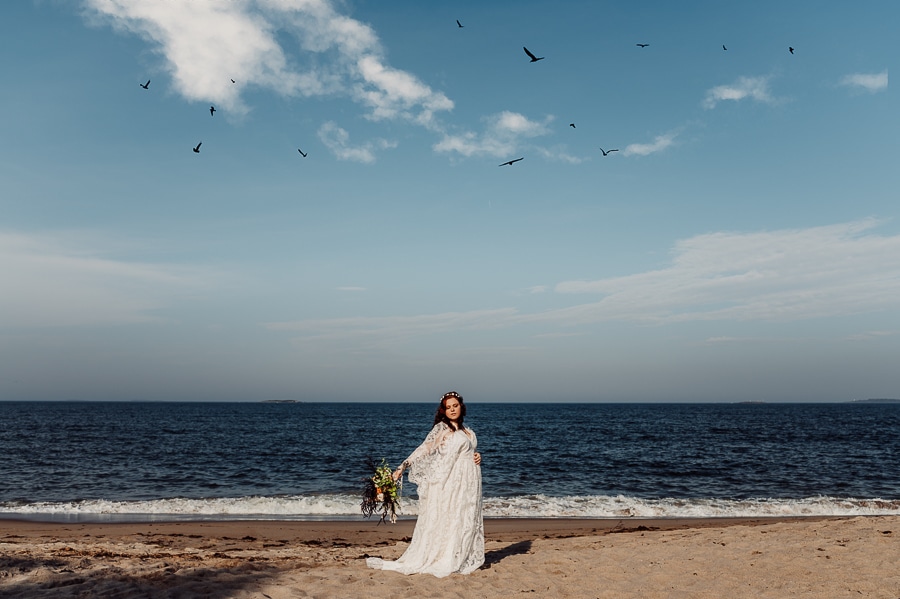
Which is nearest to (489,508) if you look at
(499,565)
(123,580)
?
(499,565)

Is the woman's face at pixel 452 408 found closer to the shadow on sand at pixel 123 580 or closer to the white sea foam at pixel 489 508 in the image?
the shadow on sand at pixel 123 580

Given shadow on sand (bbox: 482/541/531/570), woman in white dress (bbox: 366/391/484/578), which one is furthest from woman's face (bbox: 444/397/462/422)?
shadow on sand (bbox: 482/541/531/570)

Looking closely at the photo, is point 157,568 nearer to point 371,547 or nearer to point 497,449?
point 371,547

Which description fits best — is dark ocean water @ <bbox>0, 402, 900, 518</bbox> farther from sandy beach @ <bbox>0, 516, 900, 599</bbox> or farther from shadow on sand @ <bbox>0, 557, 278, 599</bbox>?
shadow on sand @ <bbox>0, 557, 278, 599</bbox>

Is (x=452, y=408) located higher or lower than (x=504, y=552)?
higher

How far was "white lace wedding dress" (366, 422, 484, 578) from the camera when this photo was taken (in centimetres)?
827

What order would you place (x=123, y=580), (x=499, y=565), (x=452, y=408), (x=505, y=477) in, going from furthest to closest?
1. (x=505, y=477)
2. (x=499, y=565)
3. (x=452, y=408)
4. (x=123, y=580)

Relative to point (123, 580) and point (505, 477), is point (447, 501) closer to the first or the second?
point (123, 580)

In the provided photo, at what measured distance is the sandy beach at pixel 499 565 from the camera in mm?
7461

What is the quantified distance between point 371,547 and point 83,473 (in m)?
20.2

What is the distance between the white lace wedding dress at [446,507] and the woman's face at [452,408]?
0.19m

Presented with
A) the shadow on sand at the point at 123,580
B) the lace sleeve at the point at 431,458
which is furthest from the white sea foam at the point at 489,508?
the lace sleeve at the point at 431,458

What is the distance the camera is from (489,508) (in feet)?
57.3

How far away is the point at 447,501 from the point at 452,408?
1.29m
